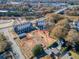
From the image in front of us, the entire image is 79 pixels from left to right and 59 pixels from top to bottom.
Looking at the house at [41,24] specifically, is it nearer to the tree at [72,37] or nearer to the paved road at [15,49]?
the paved road at [15,49]

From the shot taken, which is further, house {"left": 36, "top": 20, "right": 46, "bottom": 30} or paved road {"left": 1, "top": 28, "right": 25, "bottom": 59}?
house {"left": 36, "top": 20, "right": 46, "bottom": 30}

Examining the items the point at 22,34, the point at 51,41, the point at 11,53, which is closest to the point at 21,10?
the point at 22,34

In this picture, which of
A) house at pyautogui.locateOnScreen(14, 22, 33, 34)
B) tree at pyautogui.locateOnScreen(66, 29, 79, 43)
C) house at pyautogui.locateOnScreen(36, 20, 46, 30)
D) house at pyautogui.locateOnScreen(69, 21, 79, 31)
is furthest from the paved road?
house at pyautogui.locateOnScreen(69, 21, 79, 31)

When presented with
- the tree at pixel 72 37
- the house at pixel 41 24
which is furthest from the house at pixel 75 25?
the tree at pixel 72 37

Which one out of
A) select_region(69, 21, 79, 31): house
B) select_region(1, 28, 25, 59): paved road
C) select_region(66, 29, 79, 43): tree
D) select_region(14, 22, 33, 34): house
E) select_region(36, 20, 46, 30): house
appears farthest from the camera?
select_region(36, 20, 46, 30): house

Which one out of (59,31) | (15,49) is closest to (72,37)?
(59,31)

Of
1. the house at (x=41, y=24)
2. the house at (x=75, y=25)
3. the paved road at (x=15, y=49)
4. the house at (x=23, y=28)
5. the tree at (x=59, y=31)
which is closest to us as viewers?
the paved road at (x=15, y=49)

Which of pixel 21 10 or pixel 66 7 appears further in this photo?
pixel 66 7

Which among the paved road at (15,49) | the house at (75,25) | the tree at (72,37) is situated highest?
the tree at (72,37)

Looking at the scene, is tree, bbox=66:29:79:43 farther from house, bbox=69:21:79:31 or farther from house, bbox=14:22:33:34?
house, bbox=14:22:33:34

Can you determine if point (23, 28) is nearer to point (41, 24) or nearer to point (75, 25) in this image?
point (41, 24)

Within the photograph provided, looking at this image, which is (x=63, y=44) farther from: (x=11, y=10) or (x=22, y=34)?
(x=11, y=10)
